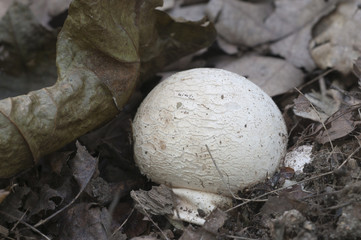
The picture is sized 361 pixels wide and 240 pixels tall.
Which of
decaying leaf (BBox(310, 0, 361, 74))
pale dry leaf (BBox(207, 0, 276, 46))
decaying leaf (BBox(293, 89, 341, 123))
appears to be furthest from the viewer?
pale dry leaf (BBox(207, 0, 276, 46))

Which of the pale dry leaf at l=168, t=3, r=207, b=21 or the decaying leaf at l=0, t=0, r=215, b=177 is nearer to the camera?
the decaying leaf at l=0, t=0, r=215, b=177

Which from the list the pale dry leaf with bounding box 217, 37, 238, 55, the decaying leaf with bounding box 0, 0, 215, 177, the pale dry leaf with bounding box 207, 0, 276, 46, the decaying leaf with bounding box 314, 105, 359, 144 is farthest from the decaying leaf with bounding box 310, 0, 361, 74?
the decaying leaf with bounding box 0, 0, 215, 177

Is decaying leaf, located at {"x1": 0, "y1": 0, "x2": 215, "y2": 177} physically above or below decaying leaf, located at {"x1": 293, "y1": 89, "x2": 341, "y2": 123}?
above

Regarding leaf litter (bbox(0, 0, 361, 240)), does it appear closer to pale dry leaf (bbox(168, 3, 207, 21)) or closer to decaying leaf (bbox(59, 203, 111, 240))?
decaying leaf (bbox(59, 203, 111, 240))

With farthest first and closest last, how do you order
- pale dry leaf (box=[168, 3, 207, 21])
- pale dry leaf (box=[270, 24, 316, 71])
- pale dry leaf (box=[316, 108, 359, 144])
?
pale dry leaf (box=[168, 3, 207, 21]), pale dry leaf (box=[270, 24, 316, 71]), pale dry leaf (box=[316, 108, 359, 144])

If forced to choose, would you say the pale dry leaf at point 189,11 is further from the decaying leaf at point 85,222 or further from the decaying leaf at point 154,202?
the decaying leaf at point 85,222

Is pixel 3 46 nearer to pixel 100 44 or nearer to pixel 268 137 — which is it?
pixel 100 44

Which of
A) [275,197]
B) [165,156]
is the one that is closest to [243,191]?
[275,197]
